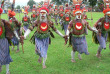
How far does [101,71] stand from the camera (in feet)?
19.2

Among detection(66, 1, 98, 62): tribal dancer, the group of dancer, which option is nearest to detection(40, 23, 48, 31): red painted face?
the group of dancer

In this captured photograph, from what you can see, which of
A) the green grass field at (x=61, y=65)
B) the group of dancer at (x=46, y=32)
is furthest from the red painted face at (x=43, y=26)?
the green grass field at (x=61, y=65)

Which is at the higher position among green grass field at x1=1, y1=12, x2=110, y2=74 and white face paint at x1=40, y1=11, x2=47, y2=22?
white face paint at x1=40, y1=11, x2=47, y2=22

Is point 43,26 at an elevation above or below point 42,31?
above

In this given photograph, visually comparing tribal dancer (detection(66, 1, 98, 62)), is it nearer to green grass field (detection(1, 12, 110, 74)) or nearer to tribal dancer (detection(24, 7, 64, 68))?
green grass field (detection(1, 12, 110, 74))

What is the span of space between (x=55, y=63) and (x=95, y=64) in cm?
146

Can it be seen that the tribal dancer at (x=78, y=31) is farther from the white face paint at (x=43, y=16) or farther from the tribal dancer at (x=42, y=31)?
the white face paint at (x=43, y=16)

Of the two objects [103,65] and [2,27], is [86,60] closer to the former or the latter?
[103,65]

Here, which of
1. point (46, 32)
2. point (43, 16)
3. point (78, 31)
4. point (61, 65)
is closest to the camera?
point (43, 16)

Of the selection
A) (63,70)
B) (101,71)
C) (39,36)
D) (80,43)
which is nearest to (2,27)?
(39,36)

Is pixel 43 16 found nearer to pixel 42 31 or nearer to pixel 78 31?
pixel 42 31

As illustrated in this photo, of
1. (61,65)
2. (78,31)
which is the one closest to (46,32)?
(78,31)

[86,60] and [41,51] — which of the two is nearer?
[41,51]

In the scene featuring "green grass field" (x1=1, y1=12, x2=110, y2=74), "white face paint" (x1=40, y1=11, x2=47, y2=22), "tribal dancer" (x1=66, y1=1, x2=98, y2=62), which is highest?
"white face paint" (x1=40, y1=11, x2=47, y2=22)
